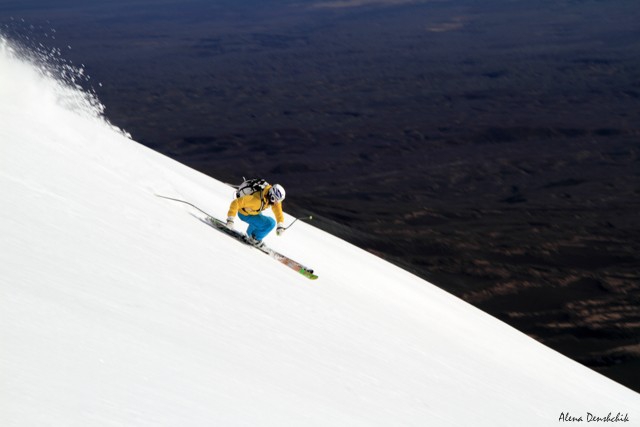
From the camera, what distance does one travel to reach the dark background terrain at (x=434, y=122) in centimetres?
3347

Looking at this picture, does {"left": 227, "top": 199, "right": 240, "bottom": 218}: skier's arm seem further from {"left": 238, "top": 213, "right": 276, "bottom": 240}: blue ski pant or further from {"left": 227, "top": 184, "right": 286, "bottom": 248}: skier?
{"left": 238, "top": 213, "right": 276, "bottom": 240}: blue ski pant

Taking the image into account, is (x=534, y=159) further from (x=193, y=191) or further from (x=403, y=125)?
(x=193, y=191)

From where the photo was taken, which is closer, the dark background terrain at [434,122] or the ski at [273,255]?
the ski at [273,255]

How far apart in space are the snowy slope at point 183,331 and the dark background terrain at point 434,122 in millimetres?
3894

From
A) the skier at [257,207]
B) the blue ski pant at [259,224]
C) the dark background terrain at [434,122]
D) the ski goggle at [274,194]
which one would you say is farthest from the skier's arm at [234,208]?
the dark background terrain at [434,122]

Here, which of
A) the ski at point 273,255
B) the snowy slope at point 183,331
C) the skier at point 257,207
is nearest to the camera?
the snowy slope at point 183,331

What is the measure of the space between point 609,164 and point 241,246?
6196 cm

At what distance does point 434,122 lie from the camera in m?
82.6

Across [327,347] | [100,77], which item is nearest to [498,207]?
[327,347]

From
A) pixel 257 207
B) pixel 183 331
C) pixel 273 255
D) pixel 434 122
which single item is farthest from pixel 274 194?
pixel 434 122

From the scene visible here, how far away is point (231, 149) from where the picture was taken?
72938 millimetres

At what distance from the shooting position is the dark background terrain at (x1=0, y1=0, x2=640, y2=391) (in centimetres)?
3347

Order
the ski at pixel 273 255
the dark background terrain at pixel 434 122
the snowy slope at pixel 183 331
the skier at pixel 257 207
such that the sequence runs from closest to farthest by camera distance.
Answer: the snowy slope at pixel 183 331
the ski at pixel 273 255
the skier at pixel 257 207
the dark background terrain at pixel 434 122

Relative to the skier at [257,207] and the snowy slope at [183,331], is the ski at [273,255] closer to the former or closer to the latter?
the skier at [257,207]
